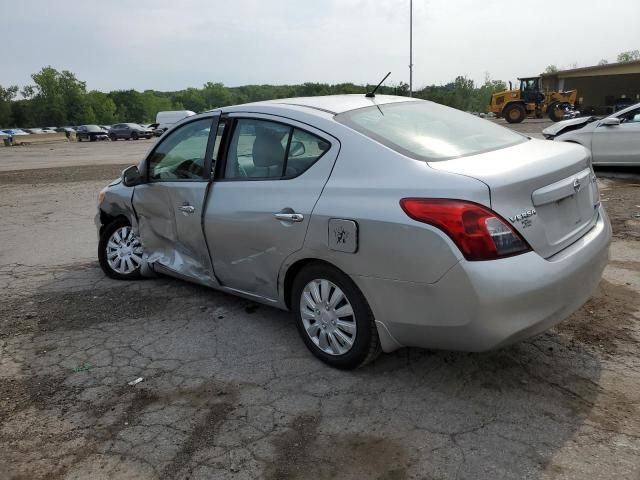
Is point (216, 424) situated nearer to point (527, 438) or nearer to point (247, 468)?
point (247, 468)

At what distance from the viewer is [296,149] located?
3439 millimetres

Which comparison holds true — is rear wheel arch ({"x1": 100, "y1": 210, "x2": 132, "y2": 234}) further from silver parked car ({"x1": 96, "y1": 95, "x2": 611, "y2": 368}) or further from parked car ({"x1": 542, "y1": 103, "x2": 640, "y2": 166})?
parked car ({"x1": 542, "y1": 103, "x2": 640, "y2": 166})

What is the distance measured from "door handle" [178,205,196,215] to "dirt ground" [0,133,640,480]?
841mm

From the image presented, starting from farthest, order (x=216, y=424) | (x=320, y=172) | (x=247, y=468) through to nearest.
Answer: (x=320, y=172) → (x=216, y=424) → (x=247, y=468)

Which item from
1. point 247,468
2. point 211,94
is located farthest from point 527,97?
point 211,94

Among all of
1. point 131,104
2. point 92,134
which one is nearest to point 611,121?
point 92,134

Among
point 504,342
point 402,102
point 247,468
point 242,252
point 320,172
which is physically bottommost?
point 247,468

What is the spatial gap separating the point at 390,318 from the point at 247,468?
1.03 meters

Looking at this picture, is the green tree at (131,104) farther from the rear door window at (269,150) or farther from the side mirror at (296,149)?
the side mirror at (296,149)

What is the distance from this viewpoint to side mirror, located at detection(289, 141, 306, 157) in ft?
11.2

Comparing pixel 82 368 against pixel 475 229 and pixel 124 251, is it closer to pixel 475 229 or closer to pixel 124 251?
pixel 124 251

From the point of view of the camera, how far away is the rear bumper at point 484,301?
2.57 m

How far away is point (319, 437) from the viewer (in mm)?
2707

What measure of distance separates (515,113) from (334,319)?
3302 cm
